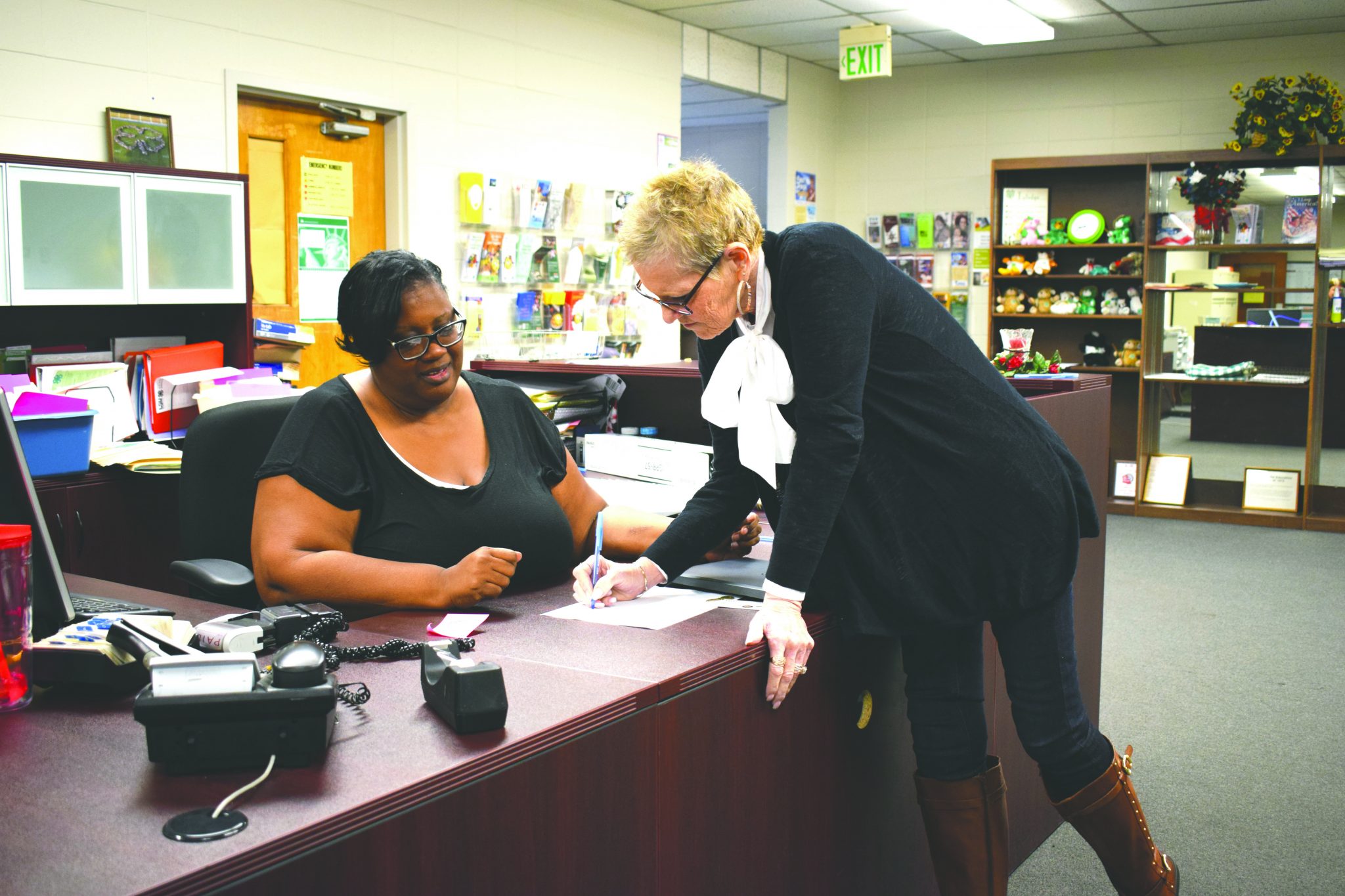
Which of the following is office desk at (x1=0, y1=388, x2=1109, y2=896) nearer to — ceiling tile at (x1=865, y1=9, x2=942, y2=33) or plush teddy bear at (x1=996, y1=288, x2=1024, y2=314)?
ceiling tile at (x1=865, y1=9, x2=942, y2=33)

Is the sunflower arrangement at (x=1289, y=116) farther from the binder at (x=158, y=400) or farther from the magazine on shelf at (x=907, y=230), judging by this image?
the binder at (x=158, y=400)

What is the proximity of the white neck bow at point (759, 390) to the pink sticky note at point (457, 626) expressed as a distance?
45cm

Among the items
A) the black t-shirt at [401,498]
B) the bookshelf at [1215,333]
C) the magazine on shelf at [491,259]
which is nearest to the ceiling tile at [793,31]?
the bookshelf at [1215,333]

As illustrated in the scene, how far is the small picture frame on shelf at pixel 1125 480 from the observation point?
7016mm

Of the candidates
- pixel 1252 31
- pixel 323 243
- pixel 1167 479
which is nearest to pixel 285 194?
pixel 323 243

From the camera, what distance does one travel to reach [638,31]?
21.3ft

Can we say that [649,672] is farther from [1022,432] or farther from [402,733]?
[1022,432]

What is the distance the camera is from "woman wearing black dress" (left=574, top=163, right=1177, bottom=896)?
5.08 feet

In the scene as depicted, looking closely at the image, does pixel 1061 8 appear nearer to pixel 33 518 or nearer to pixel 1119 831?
pixel 1119 831

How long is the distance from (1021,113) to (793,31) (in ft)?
5.96

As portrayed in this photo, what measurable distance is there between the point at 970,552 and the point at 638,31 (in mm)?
5492

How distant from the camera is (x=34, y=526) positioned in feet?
4.39

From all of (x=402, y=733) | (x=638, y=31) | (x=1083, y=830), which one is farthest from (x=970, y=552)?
(x=638, y=31)

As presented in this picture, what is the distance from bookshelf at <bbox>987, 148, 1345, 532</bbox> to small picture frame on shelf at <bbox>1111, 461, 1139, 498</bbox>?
41mm
